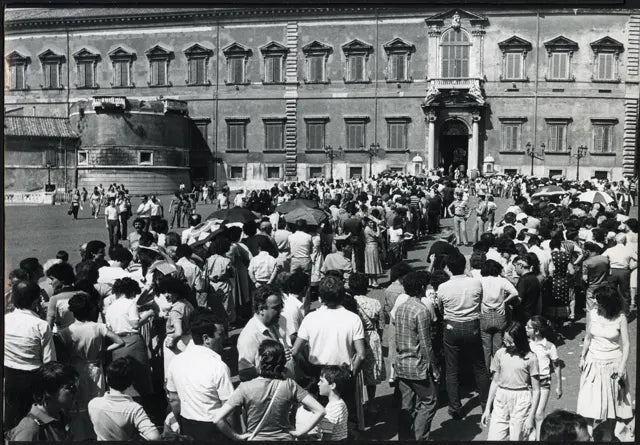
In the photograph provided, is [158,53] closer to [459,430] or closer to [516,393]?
[459,430]

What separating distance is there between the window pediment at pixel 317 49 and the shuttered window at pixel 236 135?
587cm

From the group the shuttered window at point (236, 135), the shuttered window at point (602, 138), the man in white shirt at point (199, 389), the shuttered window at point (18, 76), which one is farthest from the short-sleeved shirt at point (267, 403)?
the shuttered window at point (18, 76)

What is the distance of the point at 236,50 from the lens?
147ft

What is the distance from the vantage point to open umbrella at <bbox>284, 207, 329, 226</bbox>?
14172 millimetres

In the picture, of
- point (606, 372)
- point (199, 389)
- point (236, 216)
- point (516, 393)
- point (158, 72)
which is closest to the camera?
point (199, 389)

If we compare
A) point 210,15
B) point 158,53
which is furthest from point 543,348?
point 158,53

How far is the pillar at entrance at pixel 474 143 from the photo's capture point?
42.4m

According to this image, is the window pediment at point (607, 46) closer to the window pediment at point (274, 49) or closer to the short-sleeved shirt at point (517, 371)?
the window pediment at point (274, 49)

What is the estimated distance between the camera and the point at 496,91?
4250 cm

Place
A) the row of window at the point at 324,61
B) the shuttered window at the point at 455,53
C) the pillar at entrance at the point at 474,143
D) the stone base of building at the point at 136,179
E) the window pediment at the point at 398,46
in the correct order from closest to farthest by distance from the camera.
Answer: the stone base of building at the point at 136,179, the row of window at the point at 324,61, the shuttered window at the point at 455,53, the pillar at entrance at the point at 474,143, the window pediment at the point at 398,46

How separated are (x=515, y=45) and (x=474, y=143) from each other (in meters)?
5.95

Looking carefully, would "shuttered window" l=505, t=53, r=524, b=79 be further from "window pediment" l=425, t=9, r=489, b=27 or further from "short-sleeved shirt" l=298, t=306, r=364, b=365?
"short-sleeved shirt" l=298, t=306, r=364, b=365

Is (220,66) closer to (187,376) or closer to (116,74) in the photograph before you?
(116,74)

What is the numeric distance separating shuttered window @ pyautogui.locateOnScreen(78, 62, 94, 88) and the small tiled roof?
7217 mm
